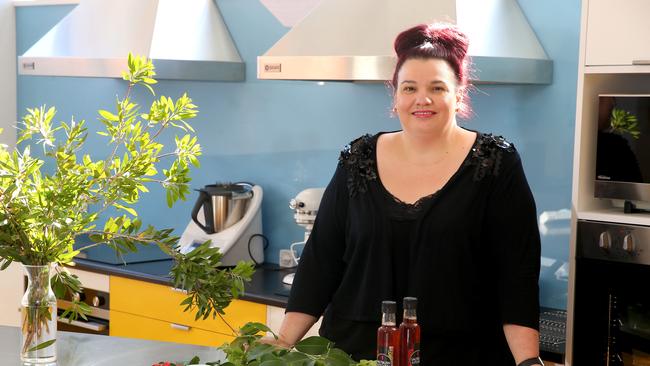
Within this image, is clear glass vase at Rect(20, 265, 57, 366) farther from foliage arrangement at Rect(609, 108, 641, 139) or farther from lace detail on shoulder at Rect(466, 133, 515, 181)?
foliage arrangement at Rect(609, 108, 641, 139)

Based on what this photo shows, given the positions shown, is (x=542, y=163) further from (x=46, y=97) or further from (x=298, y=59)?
(x=46, y=97)

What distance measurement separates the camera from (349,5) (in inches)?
127

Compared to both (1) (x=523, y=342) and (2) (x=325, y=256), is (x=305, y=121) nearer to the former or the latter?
(2) (x=325, y=256)

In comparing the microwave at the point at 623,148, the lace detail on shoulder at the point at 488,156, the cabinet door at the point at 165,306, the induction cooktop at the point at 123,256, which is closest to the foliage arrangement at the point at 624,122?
the microwave at the point at 623,148

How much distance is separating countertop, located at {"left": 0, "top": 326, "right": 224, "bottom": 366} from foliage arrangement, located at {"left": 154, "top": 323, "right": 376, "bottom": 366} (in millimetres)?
288

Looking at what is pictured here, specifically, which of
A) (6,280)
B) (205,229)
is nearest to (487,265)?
(205,229)

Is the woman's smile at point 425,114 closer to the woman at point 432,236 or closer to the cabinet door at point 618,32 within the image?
the woman at point 432,236

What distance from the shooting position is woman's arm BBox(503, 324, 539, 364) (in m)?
2.21

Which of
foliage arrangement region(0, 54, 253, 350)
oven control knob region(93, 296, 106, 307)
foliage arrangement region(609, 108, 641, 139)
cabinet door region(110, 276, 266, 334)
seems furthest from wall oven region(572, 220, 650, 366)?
oven control knob region(93, 296, 106, 307)

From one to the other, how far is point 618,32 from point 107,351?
1.63 m

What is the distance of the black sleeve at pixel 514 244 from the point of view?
223 centimetres

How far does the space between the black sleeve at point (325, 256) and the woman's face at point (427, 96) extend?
0.80ft

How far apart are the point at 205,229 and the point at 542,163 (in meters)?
1.41

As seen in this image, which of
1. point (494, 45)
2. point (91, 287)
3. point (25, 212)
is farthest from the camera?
point (91, 287)
